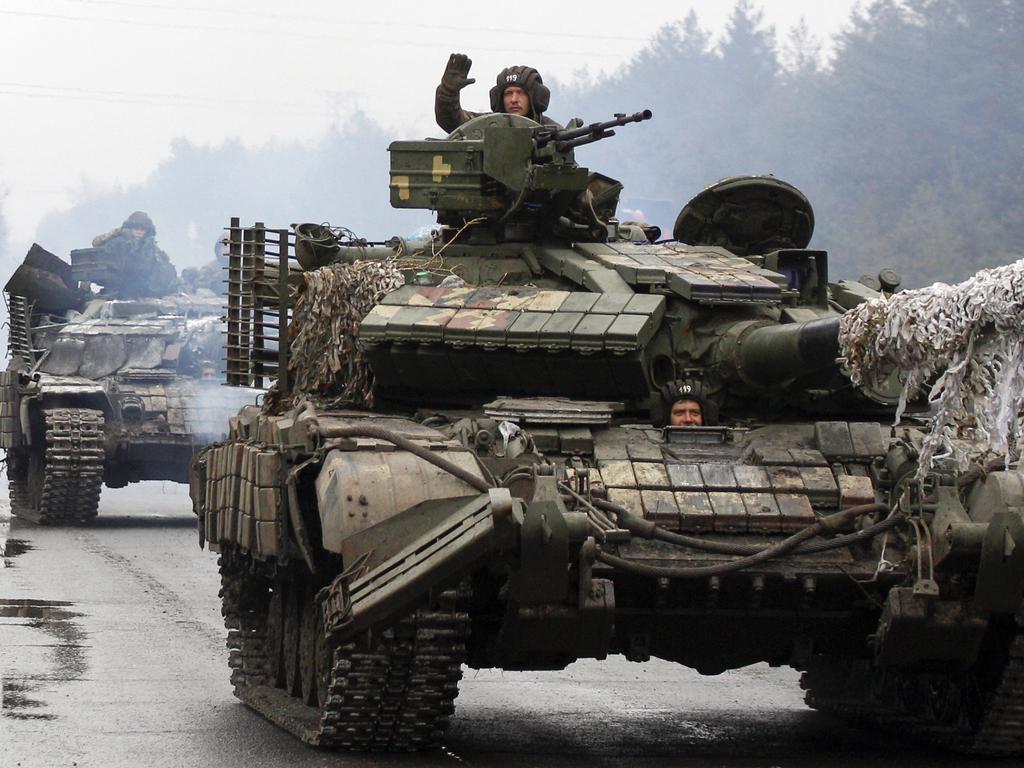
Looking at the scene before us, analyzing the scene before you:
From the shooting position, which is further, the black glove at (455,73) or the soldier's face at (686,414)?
the black glove at (455,73)

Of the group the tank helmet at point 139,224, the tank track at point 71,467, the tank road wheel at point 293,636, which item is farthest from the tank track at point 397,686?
the tank helmet at point 139,224

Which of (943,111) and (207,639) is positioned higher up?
(943,111)

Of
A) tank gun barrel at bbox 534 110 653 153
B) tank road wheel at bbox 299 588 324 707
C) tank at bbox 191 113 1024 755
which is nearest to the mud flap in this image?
tank at bbox 191 113 1024 755

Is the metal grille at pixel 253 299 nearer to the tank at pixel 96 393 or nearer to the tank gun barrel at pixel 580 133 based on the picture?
the tank gun barrel at pixel 580 133

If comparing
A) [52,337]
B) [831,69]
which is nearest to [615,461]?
[52,337]

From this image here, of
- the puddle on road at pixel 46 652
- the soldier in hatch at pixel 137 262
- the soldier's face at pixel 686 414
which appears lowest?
the puddle on road at pixel 46 652

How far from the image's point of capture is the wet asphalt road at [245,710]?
1203cm

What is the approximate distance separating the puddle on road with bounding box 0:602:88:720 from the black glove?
490 cm

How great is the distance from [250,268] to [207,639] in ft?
9.27

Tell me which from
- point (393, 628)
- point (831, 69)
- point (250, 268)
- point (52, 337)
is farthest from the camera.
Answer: point (831, 69)

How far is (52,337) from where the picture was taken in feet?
99.0

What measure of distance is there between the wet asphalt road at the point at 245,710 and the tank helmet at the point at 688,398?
185 centimetres

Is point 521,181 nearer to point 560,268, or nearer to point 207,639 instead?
point 560,268

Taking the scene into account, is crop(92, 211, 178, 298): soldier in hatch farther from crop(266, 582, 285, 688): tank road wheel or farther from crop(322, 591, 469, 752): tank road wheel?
crop(322, 591, 469, 752): tank road wheel
